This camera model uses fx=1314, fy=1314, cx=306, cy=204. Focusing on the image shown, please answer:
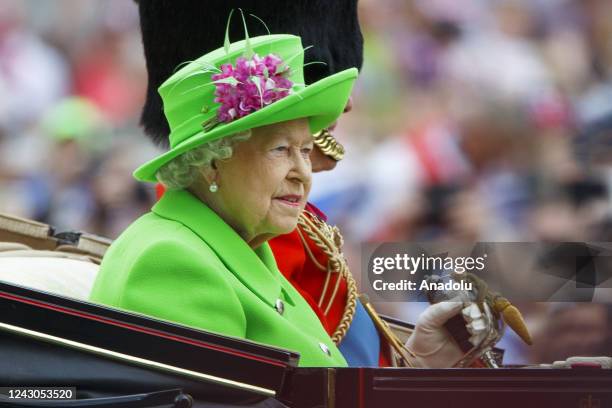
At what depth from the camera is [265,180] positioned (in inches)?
91.7

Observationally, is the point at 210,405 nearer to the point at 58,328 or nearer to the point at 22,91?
the point at 58,328

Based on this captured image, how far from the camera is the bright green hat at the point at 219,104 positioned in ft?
7.39

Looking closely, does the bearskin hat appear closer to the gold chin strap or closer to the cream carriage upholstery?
the gold chin strap

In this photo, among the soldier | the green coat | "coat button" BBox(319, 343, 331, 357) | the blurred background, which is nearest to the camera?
the green coat

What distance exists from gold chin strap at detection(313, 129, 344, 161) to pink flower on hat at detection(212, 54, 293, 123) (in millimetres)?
779

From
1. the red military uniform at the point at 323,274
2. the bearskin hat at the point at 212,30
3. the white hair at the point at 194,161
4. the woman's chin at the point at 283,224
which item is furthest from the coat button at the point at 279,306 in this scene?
the bearskin hat at the point at 212,30

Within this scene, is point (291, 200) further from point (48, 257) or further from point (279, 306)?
point (48, 257)

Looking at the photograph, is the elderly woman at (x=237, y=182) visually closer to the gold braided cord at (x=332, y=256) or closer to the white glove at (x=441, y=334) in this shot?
the white glove at (x=441, y=334)

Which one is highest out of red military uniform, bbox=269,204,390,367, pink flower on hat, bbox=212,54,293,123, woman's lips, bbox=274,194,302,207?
red military uniform, bbox=269,204,390,367

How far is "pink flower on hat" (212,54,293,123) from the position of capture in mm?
2238

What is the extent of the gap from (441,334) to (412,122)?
2.10 metres

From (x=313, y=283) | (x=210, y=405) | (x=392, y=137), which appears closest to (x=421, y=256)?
(x=313, y=283)

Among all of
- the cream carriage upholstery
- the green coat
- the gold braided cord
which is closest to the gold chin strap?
the gold braided cord

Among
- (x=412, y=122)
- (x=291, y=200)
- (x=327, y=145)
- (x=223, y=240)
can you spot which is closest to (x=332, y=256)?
(x=327, y=145)
